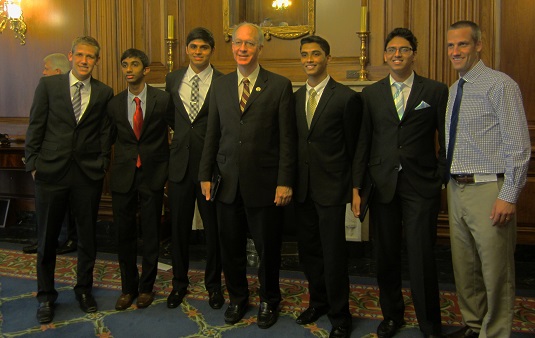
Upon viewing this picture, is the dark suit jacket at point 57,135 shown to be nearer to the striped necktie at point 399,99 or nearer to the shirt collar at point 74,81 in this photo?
the shirt collar at point 74,81

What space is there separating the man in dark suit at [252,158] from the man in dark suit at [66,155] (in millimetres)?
772

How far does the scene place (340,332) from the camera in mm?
2635

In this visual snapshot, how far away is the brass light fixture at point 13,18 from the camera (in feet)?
17.6

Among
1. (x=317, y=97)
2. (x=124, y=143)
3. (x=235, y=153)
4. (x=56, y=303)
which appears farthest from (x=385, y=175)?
(x=56, y=303)

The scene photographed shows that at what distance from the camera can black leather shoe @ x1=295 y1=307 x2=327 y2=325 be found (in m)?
2.83

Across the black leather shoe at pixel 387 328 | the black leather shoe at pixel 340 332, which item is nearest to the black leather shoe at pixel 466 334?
the black leather shoe at pixel 387 328

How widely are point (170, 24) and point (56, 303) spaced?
9.06 ft

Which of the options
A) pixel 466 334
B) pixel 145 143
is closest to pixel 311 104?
pixel 145 143

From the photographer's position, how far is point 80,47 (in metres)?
3.00

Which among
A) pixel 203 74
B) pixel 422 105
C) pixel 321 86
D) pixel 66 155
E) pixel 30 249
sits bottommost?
pixel 30 249

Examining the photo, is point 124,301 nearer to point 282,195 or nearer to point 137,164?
point 137,164

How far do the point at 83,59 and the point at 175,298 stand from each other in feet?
5.25

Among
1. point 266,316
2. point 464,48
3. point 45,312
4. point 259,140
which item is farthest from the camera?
point 45,312

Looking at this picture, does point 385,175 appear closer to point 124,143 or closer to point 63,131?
point 124,143
